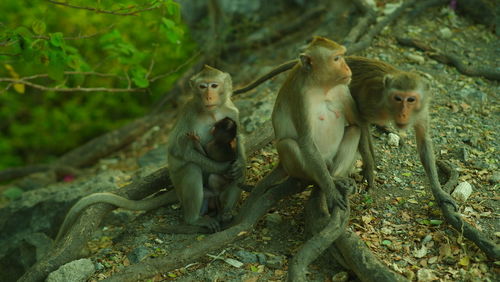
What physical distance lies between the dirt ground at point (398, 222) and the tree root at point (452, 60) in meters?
0.19

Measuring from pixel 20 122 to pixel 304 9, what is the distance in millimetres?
5797

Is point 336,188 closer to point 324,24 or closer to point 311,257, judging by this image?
point 311,257

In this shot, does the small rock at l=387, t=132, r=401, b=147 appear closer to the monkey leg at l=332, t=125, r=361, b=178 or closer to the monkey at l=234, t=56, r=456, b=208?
the monkey at l=234, t=56, r=456, b=208

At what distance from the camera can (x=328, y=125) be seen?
431 centimetres

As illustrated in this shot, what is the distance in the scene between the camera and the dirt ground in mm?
3990

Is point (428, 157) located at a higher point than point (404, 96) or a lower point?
lower

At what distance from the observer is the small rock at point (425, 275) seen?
3758 mm

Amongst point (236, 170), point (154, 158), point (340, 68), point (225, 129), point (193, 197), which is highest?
point (340, 68)

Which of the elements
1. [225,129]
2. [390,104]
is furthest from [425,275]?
[225,129]

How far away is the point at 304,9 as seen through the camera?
33.2ft

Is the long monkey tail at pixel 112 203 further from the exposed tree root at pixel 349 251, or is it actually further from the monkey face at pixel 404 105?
the monkey face at pixel 404 105

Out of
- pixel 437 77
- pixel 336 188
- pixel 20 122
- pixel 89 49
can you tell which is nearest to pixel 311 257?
pixel 336 188

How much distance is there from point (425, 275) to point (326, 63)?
160 centimetres

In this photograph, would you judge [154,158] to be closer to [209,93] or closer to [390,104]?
[209,93]
